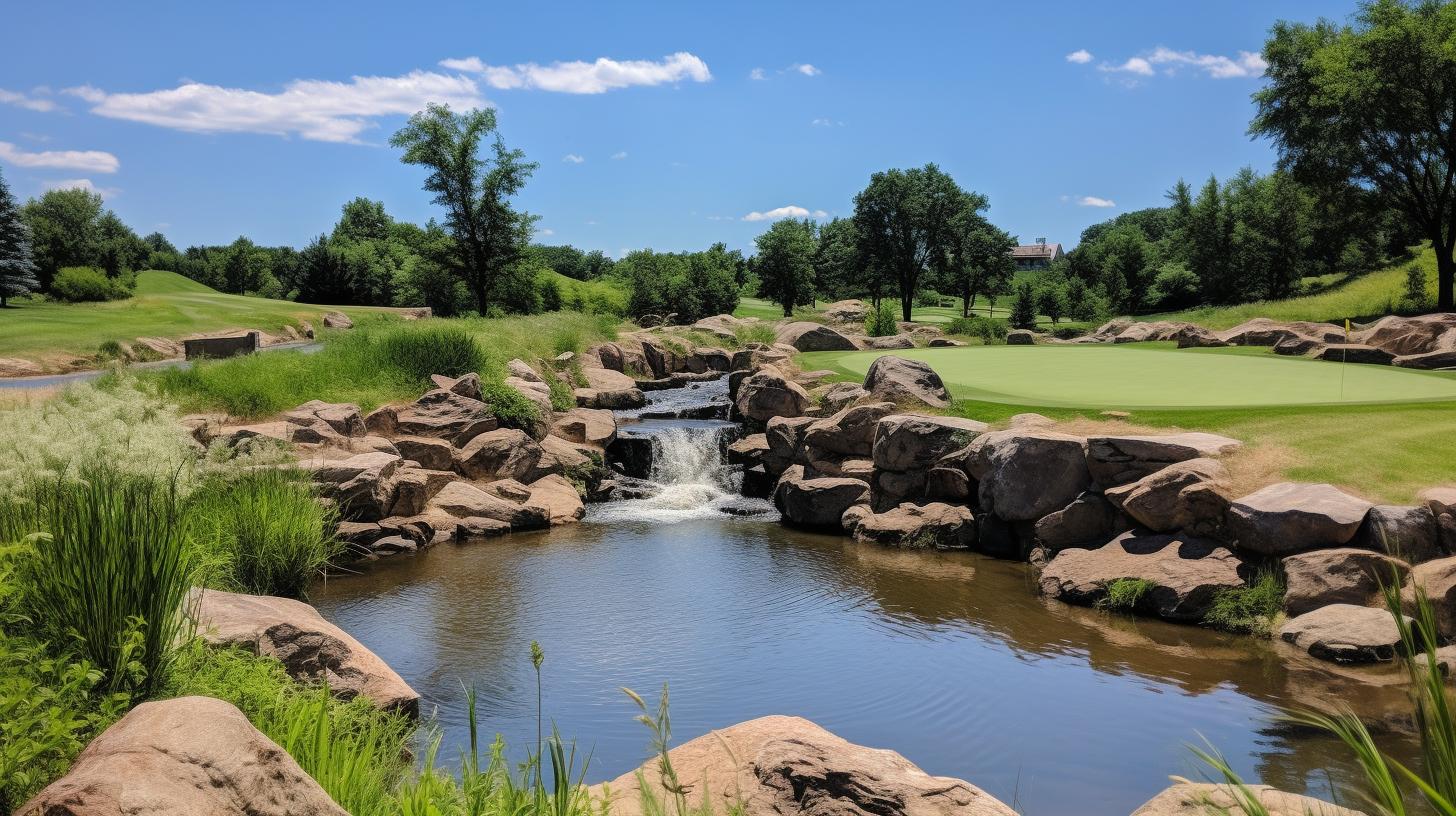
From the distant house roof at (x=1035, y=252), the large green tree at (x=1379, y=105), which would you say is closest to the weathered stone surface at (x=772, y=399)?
the large green tree at (x=1379, y=105)

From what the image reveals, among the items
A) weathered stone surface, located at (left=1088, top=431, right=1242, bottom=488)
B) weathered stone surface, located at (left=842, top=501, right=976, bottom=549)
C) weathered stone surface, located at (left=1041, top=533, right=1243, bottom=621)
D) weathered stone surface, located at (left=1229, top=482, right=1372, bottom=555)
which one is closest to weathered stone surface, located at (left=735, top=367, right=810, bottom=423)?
weathered stone surface, located at (left=842, top=501, right=976, bottom=549)

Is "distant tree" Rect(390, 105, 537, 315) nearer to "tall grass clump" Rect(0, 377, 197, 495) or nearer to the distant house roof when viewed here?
"tall grass clump" Rect(0, 377, 197, 495)

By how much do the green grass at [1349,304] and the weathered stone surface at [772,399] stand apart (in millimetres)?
26162

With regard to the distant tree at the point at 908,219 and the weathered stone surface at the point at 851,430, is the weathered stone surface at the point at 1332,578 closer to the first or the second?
the weathered stone surface at the point at 851,430

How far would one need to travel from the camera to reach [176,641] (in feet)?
16.8

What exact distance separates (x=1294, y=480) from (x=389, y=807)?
10.9 meters

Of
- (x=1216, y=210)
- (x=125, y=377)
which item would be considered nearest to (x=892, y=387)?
(x=125, y=377)

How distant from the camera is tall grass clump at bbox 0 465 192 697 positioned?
4559 mm

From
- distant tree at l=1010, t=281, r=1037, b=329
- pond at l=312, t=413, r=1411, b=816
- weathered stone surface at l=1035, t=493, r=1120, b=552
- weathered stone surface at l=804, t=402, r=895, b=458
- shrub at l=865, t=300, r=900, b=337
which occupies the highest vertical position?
distant tree at l=1010, t=281, r=1037, b=329

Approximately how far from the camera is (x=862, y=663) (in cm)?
855

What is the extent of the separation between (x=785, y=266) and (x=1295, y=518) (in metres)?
55.6

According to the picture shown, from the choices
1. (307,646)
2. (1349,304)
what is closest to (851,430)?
(307,646)

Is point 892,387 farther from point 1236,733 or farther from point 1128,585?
point 1236,733

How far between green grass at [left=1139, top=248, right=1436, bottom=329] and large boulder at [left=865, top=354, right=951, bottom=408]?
2558 cm
